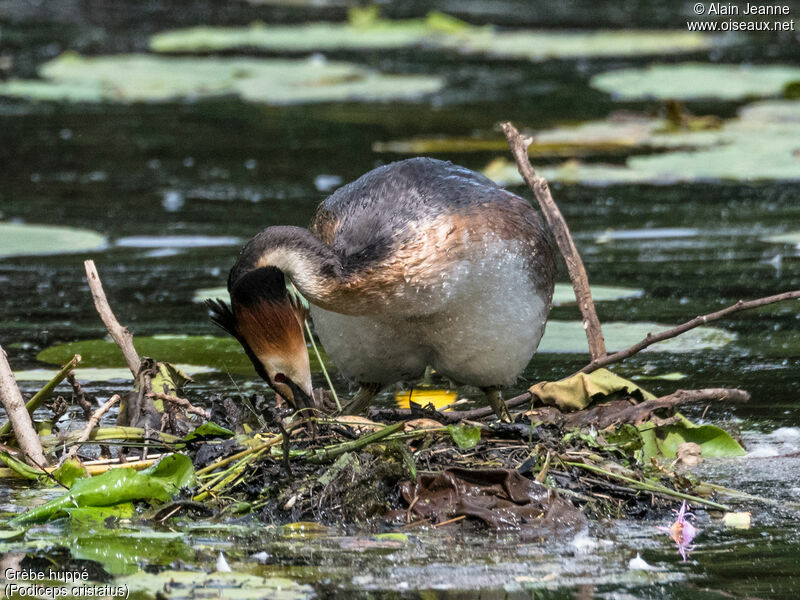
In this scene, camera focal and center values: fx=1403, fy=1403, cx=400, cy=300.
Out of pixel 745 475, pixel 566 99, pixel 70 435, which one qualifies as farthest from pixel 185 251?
pixel 566 99

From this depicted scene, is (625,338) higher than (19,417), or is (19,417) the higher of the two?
(19,417)

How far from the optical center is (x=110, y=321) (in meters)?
6.53

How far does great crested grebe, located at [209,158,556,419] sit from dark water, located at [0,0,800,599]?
1.08 metres

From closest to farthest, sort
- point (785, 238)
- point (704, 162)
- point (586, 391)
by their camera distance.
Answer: point (586, 391)
point (785, 238)
point (704, 162)

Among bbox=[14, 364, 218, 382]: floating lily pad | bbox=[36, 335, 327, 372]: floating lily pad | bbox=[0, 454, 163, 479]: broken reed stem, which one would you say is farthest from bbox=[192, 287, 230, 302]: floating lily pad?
bbox=[0, 454, 163, 479]: broken reed stem

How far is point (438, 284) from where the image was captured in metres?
6.09

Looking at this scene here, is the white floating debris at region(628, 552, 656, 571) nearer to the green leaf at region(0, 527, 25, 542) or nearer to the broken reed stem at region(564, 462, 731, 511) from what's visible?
the broken reed stem at region(564, 462, 731, 511)

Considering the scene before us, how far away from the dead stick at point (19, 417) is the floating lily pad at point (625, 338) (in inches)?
123

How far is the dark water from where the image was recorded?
189 inches

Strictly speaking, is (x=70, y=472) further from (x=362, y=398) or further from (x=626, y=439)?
(x=626, y=439)

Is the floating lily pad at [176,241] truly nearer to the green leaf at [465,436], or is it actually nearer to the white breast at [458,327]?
the white breast at [458,327]

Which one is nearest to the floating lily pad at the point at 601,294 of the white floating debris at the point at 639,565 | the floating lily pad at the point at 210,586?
the white floating debris at the point at 639,565

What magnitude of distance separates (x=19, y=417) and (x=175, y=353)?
2.05 meters

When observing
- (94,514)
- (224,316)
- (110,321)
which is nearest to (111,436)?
(110,321)
